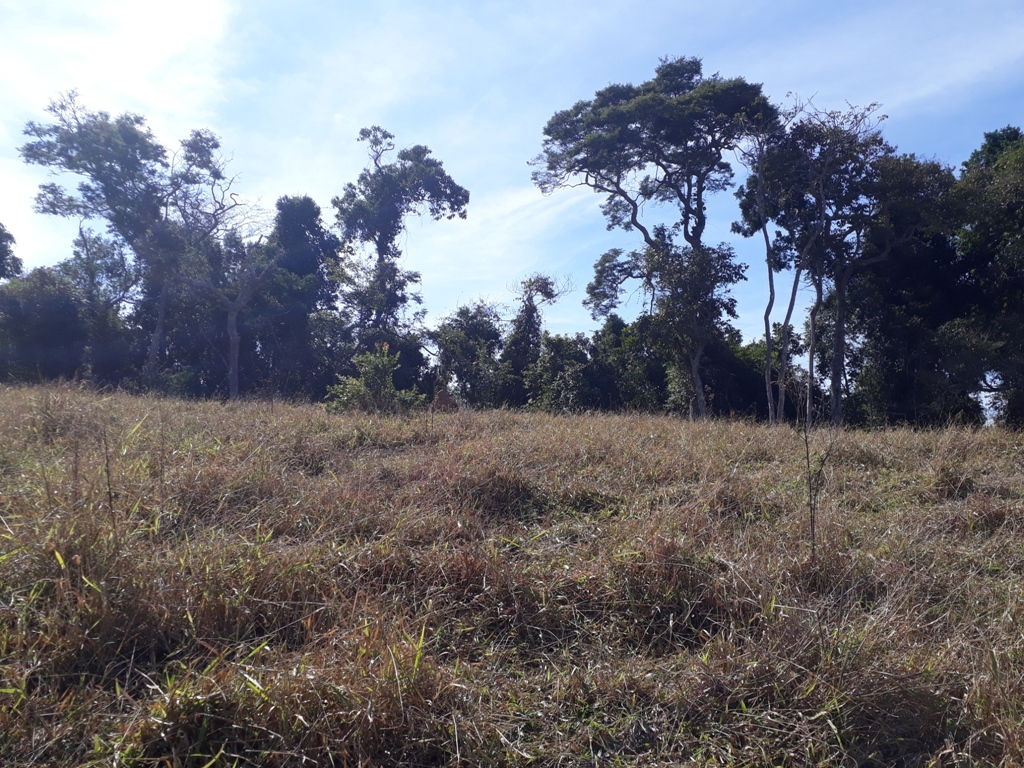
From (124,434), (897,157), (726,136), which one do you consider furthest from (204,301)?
(897,157)

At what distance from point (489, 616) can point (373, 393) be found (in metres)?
6.57

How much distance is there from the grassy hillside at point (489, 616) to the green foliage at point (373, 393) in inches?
152

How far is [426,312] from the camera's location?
2539 cm

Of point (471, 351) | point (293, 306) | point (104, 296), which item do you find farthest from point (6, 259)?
point (471, 351)

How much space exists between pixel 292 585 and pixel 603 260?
18.4 m

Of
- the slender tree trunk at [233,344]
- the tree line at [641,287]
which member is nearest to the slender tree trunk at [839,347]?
the tree line at [641,287]

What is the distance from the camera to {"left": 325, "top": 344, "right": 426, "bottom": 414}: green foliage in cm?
887

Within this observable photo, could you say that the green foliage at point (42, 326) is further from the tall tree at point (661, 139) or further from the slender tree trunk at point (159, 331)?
the tall tree at point (661, 139)

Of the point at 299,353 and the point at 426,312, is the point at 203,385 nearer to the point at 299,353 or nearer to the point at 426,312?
the point at 299,353

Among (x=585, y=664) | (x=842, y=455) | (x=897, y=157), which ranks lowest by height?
(x=585, y=664)

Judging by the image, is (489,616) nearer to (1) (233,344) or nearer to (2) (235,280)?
(1) (233,344)

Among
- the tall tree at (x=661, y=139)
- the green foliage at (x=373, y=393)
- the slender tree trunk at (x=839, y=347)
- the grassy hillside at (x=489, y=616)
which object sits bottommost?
the grassy hillside at (x=489, y=616)

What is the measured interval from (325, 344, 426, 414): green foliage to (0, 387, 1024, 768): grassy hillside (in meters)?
3.87

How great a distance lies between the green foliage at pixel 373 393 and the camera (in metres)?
8.87
